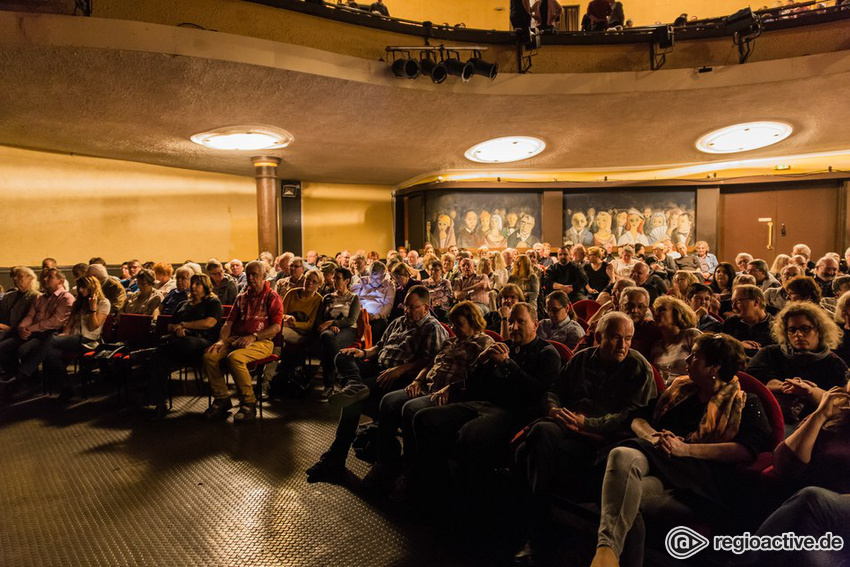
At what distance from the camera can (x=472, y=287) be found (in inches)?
230

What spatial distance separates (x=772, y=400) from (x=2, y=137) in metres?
11.6

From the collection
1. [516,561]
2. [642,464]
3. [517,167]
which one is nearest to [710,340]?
[642,464]

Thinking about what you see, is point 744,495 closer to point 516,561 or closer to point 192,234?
point 516,561

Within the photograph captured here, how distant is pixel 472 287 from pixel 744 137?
769 cm

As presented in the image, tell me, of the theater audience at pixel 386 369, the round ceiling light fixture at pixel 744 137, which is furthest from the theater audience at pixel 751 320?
the round ceiling light fixture at pixel 744 137

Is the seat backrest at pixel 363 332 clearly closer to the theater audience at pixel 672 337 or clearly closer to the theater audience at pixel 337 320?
the theater audience at pixel 337 320

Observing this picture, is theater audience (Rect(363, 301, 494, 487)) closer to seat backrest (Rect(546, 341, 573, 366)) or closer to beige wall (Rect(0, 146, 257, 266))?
seat backrest (Rect(546, 341, 573, 366))

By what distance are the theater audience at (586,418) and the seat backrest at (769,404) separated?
14.0 inches

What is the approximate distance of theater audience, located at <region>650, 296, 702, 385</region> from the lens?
9.67 feet

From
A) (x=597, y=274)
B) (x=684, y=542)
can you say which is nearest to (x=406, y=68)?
(x=597, y=274)

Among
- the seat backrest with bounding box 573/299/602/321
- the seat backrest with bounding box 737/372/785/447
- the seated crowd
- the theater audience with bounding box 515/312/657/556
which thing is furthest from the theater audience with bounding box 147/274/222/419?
the seat backrest with bounding box 737/372/785/447

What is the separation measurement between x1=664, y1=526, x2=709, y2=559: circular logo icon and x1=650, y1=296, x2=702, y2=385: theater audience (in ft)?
3.83

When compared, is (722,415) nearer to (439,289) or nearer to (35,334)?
(439,289)

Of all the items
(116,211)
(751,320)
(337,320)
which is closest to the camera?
(751,320)
